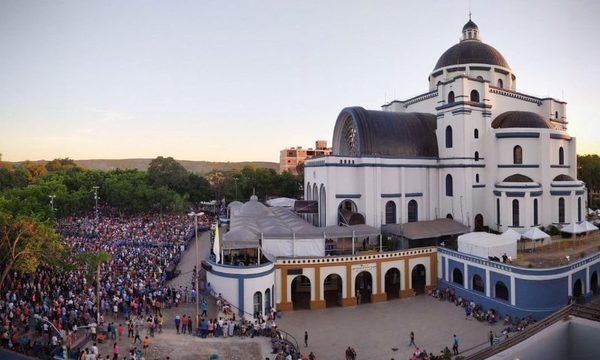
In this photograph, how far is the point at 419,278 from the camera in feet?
110

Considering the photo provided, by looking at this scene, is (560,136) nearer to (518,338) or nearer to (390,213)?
(390,213)

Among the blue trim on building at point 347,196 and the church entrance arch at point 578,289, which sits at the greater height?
the blue trim on building at point 347,196

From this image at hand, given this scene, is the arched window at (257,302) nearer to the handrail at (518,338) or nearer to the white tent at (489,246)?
the handrail at (518,338)

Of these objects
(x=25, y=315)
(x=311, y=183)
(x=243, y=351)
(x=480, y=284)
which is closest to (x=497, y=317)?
(x=480, y=284)

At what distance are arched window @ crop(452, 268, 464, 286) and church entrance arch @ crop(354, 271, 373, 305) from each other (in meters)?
5.95

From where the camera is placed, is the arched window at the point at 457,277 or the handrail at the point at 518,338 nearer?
the handrail at the point at 518,338

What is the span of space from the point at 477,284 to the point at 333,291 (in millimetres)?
9999

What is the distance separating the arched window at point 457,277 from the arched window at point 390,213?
24.3 feet

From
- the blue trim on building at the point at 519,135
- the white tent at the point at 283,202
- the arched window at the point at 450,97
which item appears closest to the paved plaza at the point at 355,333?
the blue trim on building at the point at 519,135

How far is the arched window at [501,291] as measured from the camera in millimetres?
26281

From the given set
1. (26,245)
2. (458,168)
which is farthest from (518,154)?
(26,245)

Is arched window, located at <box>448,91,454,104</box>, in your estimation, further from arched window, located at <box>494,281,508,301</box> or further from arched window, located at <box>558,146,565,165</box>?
arched window, located at <box>494,281,508,301</box>

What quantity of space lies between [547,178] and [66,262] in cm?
3607

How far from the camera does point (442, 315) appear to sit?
26.4m
